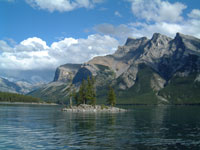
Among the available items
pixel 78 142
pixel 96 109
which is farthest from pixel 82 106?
pixel 78 142

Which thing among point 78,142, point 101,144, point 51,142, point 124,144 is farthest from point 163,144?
point 51,142

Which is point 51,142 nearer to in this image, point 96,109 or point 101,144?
point 101,144

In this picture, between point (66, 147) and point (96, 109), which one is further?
point (96, 109)

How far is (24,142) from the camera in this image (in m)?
47.0

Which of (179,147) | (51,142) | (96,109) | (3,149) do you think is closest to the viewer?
(3,149)

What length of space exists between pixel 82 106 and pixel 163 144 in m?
145

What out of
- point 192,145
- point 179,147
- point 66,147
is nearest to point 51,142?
point 66,147

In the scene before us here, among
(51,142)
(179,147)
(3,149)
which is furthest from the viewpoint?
(51,142)

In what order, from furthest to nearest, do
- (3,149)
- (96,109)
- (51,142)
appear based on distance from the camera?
(96,109)
(51,142)
(3,149)

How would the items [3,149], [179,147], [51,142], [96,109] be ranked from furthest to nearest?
[96,109], [51,142], [179,147], [3,149]

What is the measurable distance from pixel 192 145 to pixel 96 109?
144 meters

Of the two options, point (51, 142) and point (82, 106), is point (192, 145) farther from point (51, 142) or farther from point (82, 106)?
point (82, 106)

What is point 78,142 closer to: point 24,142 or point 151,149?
point 24,142

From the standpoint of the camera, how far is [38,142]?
4709cm
